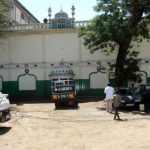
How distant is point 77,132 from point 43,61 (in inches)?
923

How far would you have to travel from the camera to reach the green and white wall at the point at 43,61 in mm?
40688

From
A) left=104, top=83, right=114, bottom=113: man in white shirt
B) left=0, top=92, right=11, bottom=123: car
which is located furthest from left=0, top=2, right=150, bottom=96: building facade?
left=0, top=92, right=11, bottom=123: car

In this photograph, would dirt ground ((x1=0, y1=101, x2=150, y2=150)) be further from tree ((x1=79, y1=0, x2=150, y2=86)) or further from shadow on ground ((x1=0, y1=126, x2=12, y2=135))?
tree ((x1=79, y1=0, x2=150, y2=86))

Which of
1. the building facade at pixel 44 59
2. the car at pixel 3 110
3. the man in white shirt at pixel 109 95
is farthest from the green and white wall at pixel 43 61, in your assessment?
the car at pixel 3 110

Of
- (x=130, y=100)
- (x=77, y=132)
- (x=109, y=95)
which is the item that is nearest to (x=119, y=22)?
(x=130, y=100)

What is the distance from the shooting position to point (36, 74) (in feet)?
136

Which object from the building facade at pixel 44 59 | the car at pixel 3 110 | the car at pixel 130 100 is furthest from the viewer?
the building facade at pixel 44 59

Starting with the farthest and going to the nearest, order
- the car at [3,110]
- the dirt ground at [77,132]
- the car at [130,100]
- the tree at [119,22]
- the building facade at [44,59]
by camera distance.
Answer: the building facade at [44,59], the tree at [119,22], the car at [130,100], the car at [3,110], the dirt ground at [77,132]

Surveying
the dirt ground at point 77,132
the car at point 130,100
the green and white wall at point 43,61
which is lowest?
the dirt ground at point 77,132

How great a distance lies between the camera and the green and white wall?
40.7 metres

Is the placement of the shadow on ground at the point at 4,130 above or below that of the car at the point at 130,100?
below

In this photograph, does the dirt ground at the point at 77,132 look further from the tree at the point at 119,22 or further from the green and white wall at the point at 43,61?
the green and white wall at the point at 43,61

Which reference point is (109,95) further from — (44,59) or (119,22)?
(44,59)

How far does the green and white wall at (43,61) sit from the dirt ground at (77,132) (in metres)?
15.2
